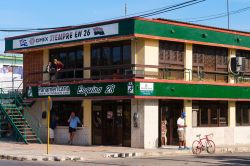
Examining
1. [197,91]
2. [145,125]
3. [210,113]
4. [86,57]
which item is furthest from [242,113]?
[86,57]

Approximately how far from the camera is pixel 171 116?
27.4 meters

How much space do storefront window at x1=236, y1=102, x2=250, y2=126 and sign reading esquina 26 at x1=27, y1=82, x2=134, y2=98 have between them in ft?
29.7

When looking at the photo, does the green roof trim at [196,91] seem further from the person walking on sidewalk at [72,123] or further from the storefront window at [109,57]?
the person walking on sidewalk at [72,123]

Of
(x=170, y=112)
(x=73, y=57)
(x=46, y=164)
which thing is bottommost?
(x=46, y=164)

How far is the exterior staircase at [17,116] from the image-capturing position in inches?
1171

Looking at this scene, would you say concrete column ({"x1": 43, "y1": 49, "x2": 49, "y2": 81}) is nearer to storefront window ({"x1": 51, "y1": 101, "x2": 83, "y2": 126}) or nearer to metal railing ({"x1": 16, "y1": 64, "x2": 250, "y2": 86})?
metal railing ({"x1": 16, "y1": 64, "x2": 250, "y2": 86})

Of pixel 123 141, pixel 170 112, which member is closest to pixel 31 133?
pixel 123 141

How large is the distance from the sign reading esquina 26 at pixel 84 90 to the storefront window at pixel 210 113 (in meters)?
5.28

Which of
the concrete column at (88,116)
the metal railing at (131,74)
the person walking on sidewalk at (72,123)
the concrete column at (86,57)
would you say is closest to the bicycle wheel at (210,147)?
the metal railing at (131,74)

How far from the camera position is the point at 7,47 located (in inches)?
1287

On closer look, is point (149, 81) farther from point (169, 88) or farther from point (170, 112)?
point (170, 112)

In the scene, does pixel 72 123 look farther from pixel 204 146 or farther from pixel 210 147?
pixel 210 147

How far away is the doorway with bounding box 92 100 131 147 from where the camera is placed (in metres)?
26.6

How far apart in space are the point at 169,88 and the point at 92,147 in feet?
16.6
